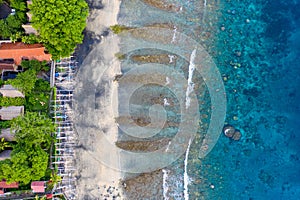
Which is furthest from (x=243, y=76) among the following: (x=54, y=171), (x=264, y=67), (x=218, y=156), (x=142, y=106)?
(x=54, y=171)

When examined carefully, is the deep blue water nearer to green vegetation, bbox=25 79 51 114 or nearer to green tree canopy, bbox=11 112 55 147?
green tree canopy, bbox=11 112 55 147

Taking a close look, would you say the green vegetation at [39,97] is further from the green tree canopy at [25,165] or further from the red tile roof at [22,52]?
the green tree canopy at [25,165]

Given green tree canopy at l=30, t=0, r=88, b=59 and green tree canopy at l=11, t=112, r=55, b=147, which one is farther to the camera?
green tree canopy at l=30, t=0, r=88, b=59

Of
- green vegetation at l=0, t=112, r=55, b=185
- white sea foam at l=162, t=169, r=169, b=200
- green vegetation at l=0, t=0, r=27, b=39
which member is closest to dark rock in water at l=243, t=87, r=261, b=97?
white sea foam at l=162, t=169, r=169, b=200

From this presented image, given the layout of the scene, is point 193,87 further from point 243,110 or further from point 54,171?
point 54,171

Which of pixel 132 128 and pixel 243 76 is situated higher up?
pixel 243 76

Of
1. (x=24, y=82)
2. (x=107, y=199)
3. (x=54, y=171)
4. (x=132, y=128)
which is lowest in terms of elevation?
(x=107, y=199)
